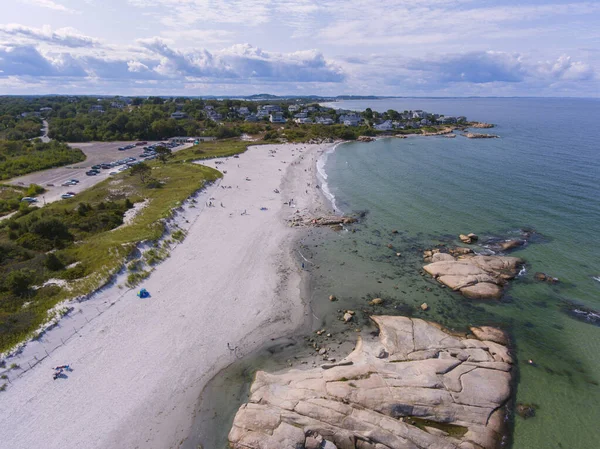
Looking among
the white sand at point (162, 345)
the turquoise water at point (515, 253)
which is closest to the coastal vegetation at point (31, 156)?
the white sand at point (162, 345)

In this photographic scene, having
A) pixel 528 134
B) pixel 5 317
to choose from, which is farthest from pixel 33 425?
pixel 528 134

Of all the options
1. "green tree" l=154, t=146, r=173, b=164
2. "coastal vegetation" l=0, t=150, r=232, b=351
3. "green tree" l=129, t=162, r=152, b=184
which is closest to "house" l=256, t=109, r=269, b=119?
"green tree" l=154, t=146, r=173, b=164

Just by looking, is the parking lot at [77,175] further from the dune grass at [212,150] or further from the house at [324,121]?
the house at [324,121]

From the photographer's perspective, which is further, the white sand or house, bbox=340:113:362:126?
house, bbox=340:113:362:126

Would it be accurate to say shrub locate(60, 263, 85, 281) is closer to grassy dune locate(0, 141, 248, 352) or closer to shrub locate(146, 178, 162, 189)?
grassy dune locate(0, 141, 248, 352)

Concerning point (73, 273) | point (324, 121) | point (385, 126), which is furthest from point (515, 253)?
point (324, 121)

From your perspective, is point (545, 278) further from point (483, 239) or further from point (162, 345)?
point (162, 345)

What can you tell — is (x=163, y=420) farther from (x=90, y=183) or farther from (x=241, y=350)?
(x=90, y=183)
